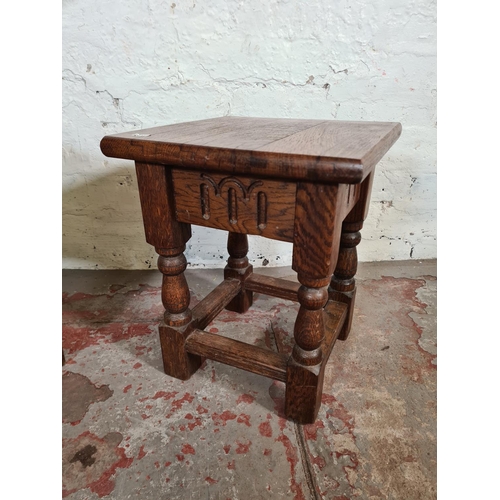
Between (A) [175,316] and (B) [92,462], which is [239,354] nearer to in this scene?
(A) [175,316]

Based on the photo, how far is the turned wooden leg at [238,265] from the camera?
1462 millimetres

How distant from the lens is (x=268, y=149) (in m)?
0.76

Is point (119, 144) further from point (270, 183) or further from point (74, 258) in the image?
point (74, 258)

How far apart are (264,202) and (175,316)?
1.64ft

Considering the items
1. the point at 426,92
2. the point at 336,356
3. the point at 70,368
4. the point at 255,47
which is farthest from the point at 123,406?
the point at 426,92

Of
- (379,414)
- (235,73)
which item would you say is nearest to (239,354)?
(379,414)

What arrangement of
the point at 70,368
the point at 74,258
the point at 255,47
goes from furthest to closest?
the point at 74,258
the point at 255,47
the point at 70,368

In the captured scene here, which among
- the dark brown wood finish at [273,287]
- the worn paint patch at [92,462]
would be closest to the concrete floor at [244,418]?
the worn paint patch at [92,462]

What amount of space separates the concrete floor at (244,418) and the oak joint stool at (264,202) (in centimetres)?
10

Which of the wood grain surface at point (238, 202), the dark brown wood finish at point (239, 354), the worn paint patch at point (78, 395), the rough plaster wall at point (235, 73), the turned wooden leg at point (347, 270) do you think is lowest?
the worn paint patch at point (78, 395)

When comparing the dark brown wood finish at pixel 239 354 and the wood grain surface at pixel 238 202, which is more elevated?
the wood grain surface at pixel 238 202

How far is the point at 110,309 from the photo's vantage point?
155 centimetres

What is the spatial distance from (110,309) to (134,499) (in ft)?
2.84

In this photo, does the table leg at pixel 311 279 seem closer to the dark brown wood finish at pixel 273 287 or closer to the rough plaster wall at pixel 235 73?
the dark brown wood finish at pixel 273 287
